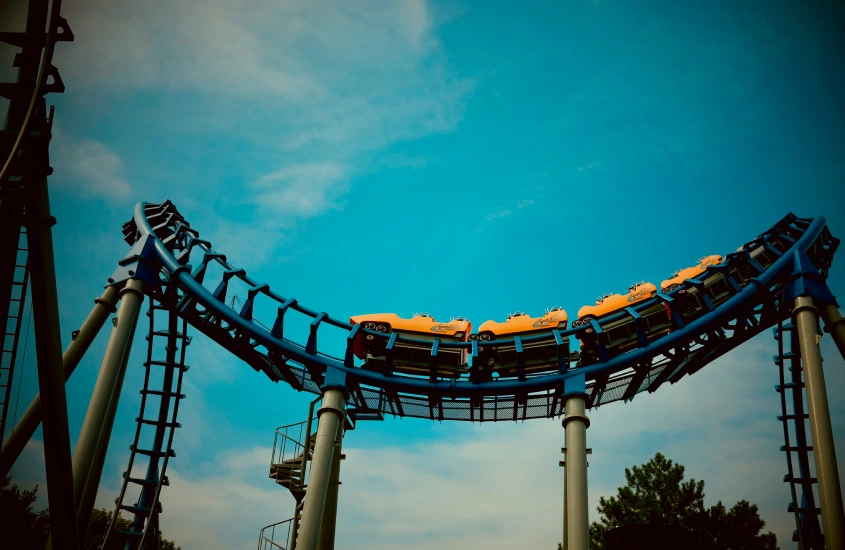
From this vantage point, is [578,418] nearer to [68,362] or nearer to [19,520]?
[68,362]

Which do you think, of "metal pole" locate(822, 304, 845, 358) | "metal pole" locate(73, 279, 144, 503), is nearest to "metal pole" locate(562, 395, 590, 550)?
"metal pole" locate(822, 304, 845, 358)

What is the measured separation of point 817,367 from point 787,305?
2342mm

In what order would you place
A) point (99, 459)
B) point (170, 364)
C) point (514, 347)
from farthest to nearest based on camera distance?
point (170, 364) < point (514, 347) < point (99, 459)

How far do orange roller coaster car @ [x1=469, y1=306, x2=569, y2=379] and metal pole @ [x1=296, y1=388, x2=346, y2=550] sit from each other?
4.35 m

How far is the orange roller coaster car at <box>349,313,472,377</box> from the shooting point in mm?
19792

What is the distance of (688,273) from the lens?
19.0 m

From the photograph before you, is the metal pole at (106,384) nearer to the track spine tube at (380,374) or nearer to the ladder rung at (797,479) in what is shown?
the track spine tube at (380,374)

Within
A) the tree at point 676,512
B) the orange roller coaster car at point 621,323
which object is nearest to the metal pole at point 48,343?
the orange roller coaster car at point 621,323

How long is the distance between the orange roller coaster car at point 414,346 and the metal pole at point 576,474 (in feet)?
12.3

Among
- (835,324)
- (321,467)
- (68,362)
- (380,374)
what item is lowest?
(321,467)

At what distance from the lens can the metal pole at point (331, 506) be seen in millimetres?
19172

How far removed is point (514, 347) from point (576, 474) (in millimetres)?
4412

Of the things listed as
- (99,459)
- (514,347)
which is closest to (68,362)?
(99,459)

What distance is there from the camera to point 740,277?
61.3 ft
